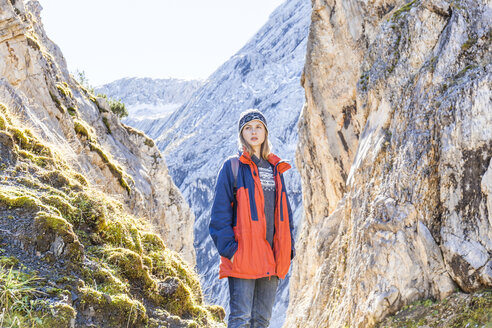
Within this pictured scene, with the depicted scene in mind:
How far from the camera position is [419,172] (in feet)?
20.3

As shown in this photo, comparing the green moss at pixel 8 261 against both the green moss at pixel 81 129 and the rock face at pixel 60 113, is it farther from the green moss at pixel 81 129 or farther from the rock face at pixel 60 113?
the green moss at pixel 81 129

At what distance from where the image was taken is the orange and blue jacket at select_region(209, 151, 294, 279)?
15.6 feet

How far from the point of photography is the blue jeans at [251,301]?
15.4 ft

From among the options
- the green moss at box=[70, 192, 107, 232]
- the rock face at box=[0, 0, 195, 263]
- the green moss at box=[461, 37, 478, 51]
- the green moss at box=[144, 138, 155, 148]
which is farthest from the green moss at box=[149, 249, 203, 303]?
the green moss at box=[144, 138, 155, 148]

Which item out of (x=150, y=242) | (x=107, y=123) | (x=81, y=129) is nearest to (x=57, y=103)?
(x=81, y=129)

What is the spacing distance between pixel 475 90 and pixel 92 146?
11962 millimetres

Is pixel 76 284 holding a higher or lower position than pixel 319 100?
lower

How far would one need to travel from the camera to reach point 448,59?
6.76 meters

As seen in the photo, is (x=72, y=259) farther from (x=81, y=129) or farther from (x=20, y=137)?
(x=81, y=129)

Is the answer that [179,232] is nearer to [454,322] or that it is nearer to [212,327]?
[212,327]

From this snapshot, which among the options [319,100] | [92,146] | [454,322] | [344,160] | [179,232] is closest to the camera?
[454,322]

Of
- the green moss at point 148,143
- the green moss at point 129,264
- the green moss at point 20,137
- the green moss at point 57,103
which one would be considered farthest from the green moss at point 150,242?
the green moss at point 148,143

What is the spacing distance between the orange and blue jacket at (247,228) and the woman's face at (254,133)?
229mm

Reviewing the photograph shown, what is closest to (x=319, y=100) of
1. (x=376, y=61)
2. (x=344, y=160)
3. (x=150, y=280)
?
(x=344, y=160)
